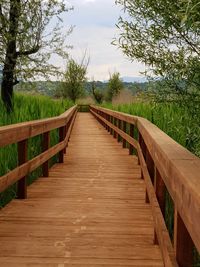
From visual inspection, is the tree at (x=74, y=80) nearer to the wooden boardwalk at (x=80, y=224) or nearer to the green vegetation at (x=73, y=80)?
the green vegetation at (x=73, y=80)

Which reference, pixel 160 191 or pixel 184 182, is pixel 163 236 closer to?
pixel 160 191

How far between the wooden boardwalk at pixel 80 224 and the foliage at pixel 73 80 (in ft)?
167

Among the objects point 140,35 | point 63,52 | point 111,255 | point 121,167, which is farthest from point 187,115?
point 63,52

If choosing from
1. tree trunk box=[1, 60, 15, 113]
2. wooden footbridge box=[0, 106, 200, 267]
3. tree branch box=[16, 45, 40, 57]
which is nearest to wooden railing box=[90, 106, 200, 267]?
wooden footbridge box=[0, 106, 200, 267]

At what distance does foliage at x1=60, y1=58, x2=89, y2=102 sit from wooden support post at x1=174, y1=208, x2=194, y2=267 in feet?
183

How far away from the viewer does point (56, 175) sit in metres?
7.49

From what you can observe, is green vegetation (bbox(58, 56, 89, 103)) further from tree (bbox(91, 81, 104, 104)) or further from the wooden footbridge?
the wooden footbridge

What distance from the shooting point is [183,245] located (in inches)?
91.5

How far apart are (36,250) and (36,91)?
1571 cm

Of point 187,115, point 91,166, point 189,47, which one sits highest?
point 189,47

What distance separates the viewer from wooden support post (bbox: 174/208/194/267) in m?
2.28

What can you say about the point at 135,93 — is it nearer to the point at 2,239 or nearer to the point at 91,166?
the point at 91,166

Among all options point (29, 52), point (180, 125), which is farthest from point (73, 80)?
point (180, 125)

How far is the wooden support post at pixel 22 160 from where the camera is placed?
5352 mm
